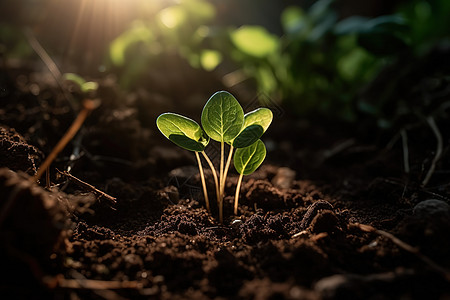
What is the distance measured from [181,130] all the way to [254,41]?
5.34 ft

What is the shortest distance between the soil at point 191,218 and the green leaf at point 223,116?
0.35 metres

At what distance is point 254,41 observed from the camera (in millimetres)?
2514

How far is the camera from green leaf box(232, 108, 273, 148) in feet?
3.54

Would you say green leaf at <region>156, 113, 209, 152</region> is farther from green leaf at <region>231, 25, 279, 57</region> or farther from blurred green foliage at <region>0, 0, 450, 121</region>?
green leaf at <region>231, 25, 279, 57</region>

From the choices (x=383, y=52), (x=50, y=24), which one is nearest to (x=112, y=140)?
(x=383, y=52)

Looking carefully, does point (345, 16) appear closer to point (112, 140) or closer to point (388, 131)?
point (388, 131)

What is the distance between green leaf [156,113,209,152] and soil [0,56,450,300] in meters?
0.31

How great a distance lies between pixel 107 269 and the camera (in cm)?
95

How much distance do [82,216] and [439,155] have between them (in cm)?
157

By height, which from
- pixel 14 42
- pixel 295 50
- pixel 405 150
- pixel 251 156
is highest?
pixel 14 42

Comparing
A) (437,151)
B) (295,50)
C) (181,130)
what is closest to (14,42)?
(295,50)

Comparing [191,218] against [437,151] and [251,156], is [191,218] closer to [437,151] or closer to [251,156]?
[251,156]

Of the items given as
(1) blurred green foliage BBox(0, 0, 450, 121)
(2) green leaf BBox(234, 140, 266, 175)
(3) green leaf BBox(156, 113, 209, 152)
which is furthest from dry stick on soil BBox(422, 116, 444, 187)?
(3) green leaf BBox(156, 113, 209, 152)

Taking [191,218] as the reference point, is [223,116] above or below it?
above
